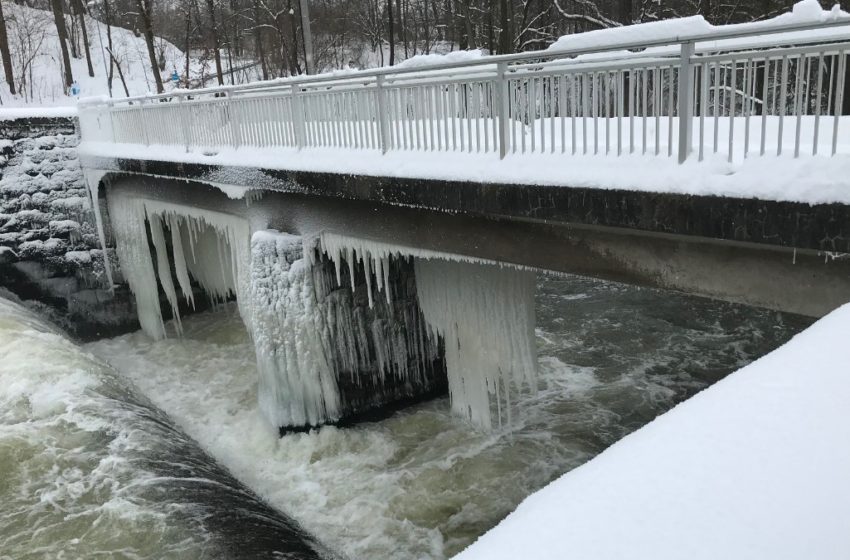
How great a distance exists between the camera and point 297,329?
968cm

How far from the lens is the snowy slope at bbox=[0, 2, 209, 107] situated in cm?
3731

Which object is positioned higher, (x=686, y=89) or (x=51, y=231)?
(x=686, y=89)

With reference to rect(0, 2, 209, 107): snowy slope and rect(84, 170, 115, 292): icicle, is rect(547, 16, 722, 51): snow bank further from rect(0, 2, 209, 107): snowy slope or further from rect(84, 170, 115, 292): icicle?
rect(0, 2, 209, 107): snowy slope

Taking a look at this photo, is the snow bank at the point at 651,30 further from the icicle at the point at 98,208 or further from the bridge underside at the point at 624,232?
the icicle at the point at 98,208

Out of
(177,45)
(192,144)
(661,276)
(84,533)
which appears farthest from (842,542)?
(177,45)

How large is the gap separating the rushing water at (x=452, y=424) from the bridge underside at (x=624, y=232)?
320 centimetres

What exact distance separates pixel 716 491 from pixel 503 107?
4.81 m

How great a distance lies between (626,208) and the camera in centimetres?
519

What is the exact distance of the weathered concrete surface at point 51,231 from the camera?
49.4ft

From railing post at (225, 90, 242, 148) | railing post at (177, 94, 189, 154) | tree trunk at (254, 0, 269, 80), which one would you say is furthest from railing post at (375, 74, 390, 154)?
tree trunk at (254, 0, 269, 80)

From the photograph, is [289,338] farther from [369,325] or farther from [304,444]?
[304,444]

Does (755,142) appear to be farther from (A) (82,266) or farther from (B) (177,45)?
(B) (177,45)

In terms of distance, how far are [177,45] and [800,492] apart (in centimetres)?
5421

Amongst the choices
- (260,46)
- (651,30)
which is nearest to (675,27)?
(651,30)
